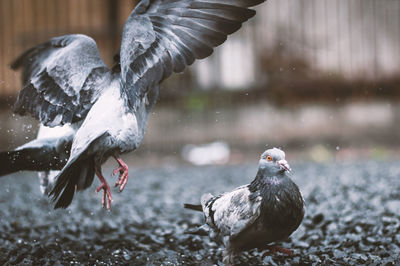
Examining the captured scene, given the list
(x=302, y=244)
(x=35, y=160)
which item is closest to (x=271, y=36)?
(x=302, y=244)

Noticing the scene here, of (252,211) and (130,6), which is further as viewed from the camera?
(130,6)

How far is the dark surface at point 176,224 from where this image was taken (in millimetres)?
2701

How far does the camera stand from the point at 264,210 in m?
2.27

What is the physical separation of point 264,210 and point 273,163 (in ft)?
0.72

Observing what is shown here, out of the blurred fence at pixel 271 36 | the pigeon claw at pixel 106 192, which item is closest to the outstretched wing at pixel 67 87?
the pigeon claw at pixel 106 192

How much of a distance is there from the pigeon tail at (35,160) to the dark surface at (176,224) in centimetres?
47

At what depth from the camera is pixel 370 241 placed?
9.30 feet

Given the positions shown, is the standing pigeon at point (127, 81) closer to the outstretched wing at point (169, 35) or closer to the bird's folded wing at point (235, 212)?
the outstretched wing at point (169, 35)

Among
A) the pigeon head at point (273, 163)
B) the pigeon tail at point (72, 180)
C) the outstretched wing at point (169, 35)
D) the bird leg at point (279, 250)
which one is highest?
the outstretched wing at point (169, 35)

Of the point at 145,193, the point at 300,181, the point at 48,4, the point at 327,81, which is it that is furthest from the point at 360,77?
the point at 48,4

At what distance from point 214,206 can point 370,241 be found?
0.96 meters

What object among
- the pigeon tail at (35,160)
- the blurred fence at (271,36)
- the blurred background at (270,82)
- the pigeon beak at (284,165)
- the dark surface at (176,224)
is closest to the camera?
the pigeon beak at (284,165)

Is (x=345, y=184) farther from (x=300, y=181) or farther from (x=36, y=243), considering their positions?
(x=36, y=243)

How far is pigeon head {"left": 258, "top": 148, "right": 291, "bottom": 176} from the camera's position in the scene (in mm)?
2287
